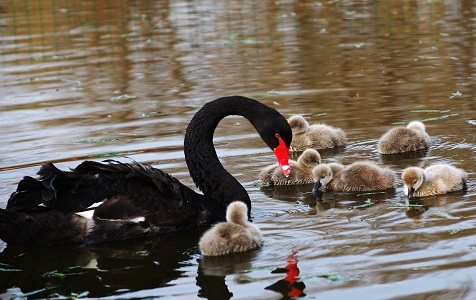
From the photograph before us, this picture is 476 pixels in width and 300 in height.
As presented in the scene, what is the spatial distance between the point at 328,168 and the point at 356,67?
5.95 m

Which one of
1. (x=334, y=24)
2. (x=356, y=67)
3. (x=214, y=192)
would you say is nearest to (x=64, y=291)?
(x=214, y=192)

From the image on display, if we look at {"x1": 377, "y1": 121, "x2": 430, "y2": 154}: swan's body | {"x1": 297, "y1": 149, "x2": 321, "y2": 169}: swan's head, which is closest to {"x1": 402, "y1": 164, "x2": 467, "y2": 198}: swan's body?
{"x1": 297, "y1": 149, "x2": 321, "y2": 169}: swan's head

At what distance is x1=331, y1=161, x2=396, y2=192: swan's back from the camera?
24.8ft

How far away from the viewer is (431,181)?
286 inches

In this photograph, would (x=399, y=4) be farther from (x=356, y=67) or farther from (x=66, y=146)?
(x=66, y=146)

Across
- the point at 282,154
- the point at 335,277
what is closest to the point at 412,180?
the point at 282,154

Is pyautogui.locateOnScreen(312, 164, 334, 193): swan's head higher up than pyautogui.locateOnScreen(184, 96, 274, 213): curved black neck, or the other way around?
pyautogui.locateOnScreen(184, 96, 274, 213): curved black neck

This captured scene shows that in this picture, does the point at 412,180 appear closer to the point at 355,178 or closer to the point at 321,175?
the point at 355,178

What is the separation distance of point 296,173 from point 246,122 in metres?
2.48

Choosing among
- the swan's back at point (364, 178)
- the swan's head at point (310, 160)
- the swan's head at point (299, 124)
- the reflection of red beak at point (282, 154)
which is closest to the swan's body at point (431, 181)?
the swan's back at point (364, 178)

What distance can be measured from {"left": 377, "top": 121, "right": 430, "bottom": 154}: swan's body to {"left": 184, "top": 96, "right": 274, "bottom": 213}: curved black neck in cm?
179

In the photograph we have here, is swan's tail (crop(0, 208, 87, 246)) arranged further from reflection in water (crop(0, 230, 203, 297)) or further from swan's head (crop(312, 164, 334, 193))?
swan's head (crop(312, 164, 334, 193))

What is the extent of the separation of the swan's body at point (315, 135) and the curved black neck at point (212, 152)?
1.80 metres

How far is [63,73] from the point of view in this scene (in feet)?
47.9
